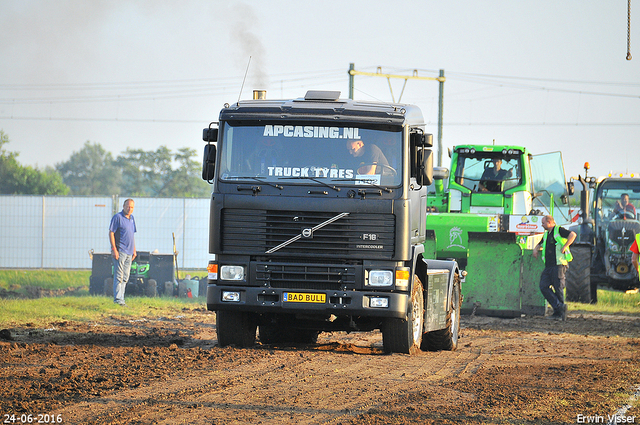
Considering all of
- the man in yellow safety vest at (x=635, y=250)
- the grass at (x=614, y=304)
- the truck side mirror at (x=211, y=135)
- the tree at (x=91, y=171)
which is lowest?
the grass at (x=614, y=304)

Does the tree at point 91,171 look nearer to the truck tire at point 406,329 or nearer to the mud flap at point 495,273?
the mud flap at point 495,273

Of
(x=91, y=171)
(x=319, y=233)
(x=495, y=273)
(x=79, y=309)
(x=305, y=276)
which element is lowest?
(x=79, y=309)

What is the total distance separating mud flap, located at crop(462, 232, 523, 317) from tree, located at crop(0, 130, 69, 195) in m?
31.6

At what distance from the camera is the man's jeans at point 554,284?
15234 mm

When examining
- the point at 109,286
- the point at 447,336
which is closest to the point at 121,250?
the point at 109,286

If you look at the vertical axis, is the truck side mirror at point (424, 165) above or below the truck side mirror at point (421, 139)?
below

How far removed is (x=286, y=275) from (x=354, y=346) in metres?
2.40

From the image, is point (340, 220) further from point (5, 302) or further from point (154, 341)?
point (5, 302)

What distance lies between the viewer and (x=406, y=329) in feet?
30.8

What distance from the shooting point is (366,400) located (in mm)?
6816

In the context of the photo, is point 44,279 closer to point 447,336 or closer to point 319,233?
point 447,336

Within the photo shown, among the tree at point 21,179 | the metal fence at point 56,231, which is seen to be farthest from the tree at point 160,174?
the metal fence at point 56,231

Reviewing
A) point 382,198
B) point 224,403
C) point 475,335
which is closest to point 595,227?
point 475,335

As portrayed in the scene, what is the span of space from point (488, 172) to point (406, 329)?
9.42 m
